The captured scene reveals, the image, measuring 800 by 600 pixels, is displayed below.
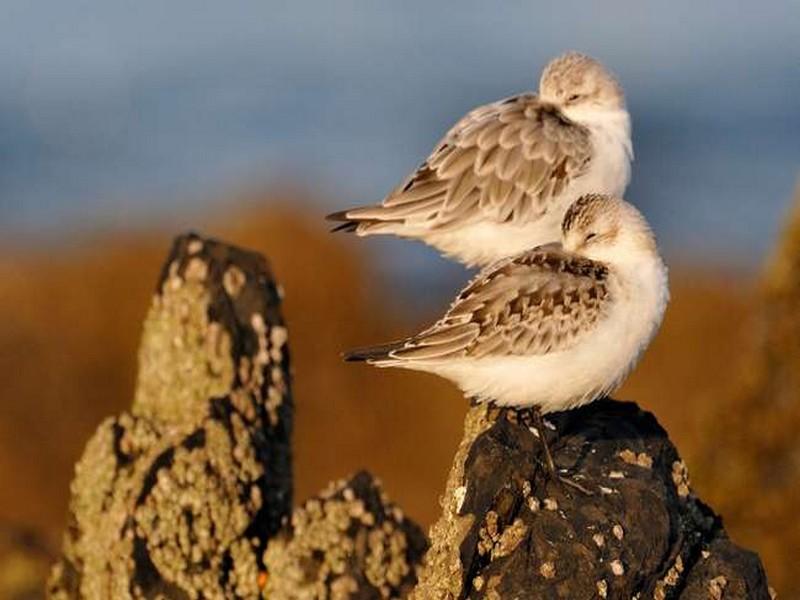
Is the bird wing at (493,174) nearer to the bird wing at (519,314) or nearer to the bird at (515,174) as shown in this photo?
the bird at (515,174)

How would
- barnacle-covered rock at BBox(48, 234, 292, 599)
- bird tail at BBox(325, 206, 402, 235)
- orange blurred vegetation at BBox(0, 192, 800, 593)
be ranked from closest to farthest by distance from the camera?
barnacle-covered rock at BBox(48, 234, 292, 599), bird tail at BBox(325, 206, 402, 235), orange blurred vegetation at BBox(0, 192, 800, 593)

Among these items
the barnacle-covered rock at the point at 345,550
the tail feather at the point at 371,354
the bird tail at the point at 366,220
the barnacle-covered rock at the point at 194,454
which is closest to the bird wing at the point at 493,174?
the bird tail at the point at 366,220

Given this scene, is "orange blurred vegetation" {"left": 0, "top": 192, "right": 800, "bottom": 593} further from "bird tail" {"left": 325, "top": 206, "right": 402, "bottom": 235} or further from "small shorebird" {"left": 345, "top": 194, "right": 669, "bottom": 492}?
"small shorebird" {"left": 345, "top": 194, "right": 669, "bottom": 492}

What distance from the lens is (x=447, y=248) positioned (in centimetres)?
1088

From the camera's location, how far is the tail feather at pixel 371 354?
852cm

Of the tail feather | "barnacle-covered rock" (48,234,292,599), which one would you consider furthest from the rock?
"barnacle-covered rock" (48,234,292,599)

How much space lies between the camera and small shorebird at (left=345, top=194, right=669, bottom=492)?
27.6 feet

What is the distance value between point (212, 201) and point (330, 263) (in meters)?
6.24

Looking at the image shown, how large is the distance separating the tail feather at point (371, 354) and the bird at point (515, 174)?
6.96ft

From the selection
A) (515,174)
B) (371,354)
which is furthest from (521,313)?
(515,174)

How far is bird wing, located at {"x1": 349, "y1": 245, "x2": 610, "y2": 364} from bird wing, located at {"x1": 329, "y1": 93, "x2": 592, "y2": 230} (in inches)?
80.3

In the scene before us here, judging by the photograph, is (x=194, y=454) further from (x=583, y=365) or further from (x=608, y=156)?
(x=608, y=156)

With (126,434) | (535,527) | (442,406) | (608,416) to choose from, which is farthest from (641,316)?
(442,406)

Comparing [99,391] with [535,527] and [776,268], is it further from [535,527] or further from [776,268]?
[535,527]
